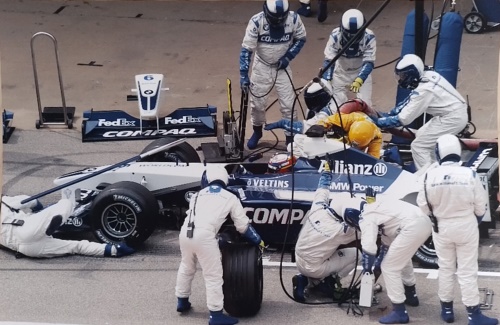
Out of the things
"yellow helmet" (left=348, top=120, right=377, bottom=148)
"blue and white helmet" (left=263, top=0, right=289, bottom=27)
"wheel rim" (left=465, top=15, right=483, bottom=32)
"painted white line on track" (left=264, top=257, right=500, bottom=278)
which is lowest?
"painted white line on track" (left=264, top=257, right=500, bottom=278)

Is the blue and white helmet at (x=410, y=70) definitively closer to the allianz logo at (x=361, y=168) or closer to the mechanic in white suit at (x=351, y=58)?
the allianz logo at (x=361, y=168)

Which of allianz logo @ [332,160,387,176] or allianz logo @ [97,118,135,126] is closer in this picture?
allianz logo @ [332,160,387,176]

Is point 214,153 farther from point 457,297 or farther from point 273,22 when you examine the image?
point 457,297

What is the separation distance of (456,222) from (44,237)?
4.05 m

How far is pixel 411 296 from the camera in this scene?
35.1 feet

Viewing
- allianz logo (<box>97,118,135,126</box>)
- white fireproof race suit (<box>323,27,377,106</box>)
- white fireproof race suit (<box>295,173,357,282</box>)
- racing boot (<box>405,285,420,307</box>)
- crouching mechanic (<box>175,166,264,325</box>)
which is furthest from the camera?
allianz logo (<box>97,118,135,126</box>)

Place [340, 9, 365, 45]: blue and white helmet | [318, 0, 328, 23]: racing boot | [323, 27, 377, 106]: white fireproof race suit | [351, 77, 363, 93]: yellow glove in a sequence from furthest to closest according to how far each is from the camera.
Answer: [318, 0, 328, 23]: racing boot
[323, 27, 377, 106]: white fireproof race suit
[351, 77, 363, 93]: yellow glove
[340, 9, 365, 45]: blue and white helmet

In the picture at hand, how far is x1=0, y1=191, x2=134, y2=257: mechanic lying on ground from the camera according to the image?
37.9 feet

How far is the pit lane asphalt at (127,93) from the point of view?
35.3 feet

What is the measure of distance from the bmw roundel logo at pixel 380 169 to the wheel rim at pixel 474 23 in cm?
654

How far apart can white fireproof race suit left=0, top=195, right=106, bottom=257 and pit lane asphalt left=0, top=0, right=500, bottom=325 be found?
0.11m

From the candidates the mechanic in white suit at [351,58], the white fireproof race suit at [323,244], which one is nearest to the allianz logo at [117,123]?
the mechanic in white suit at [351,58]

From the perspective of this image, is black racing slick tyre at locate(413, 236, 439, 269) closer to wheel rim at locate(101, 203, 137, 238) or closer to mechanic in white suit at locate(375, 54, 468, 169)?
mechanic in white suit at locate(375, 54, 468, 169)

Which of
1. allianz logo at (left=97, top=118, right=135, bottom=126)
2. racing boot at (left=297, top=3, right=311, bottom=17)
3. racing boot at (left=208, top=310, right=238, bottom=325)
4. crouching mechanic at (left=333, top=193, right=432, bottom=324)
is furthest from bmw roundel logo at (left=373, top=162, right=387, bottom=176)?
racing boot at (left=297, top=3, right=311, bottom=17)
